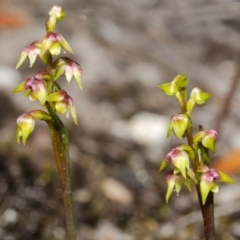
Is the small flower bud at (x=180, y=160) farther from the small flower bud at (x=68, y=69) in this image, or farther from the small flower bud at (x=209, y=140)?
the small flower bud at (x=68, y=69)

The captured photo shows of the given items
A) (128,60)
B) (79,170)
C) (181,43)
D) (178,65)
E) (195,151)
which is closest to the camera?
(195,151)

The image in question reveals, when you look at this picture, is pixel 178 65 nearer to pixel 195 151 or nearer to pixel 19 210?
pixel 19 210

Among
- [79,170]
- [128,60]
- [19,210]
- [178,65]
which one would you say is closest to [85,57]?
[128,60]

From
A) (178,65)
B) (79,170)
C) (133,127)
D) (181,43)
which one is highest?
(181,43)

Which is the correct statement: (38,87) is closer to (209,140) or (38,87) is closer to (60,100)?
(60,100)

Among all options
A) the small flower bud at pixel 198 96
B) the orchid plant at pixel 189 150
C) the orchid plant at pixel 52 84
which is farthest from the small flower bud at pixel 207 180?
the orchid plant at pixel 52 84

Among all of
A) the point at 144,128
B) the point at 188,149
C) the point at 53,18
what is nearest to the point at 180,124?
the point at 188,149

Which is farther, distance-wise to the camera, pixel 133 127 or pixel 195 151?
pixel 133 127
